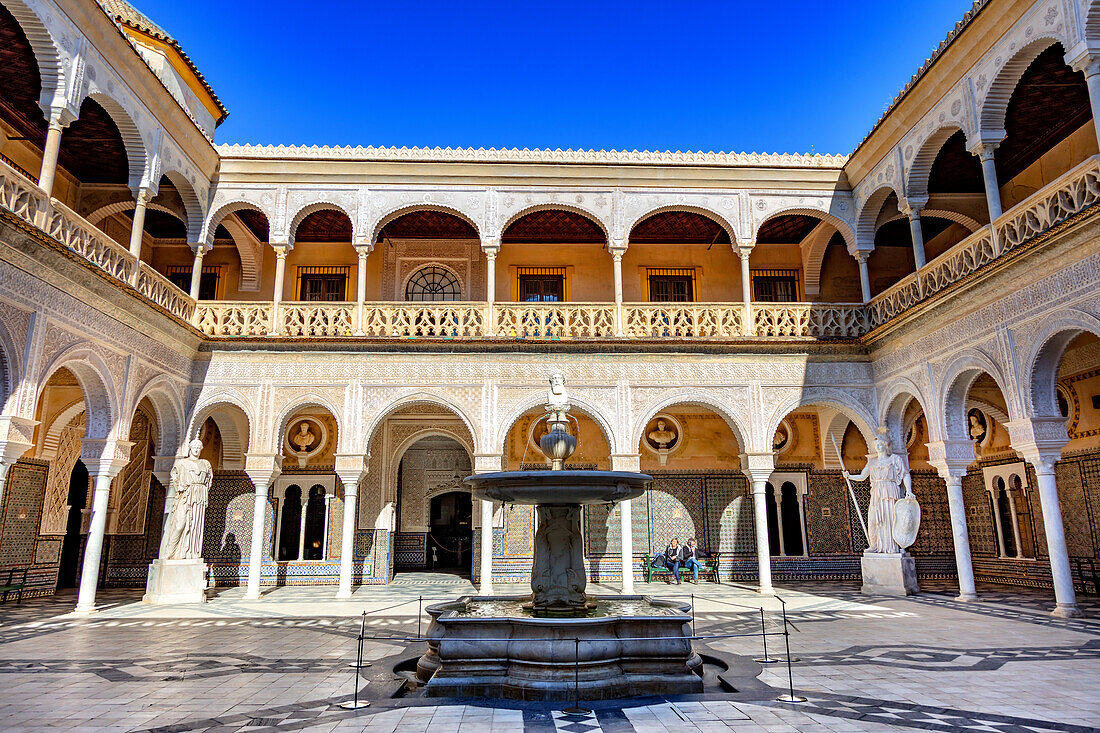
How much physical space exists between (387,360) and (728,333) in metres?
5.93

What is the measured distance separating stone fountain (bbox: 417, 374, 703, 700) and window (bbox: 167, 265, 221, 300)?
10906mm

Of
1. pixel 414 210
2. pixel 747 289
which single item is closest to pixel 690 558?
pixel 747 289

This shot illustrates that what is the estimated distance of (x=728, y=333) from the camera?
12.5 metres

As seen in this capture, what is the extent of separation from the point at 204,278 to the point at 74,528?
5.44 meters

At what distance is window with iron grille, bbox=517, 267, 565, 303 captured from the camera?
49.6ft

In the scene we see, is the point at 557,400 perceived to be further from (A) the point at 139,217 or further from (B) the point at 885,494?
(A) the point at 139,217

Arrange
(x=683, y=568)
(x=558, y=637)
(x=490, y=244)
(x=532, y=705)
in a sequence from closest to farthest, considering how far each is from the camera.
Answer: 1. (x=532, y=705)
2. (x=558, y=637)
3. (x=490, y=244)
4. (x=683, y=568)

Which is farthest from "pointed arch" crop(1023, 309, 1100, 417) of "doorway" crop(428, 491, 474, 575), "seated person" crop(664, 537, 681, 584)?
"doorway" crop(428, 491, 474, 575)

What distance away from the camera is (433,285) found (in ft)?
49.2

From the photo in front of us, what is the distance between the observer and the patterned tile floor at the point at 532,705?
4.19 m

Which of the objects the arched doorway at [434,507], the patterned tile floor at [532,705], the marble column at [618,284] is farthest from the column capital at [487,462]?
the arched doorway at [434,507]

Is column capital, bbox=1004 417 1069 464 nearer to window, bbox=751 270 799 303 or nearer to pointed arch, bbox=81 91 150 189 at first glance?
window, bbox=751 270 799 303

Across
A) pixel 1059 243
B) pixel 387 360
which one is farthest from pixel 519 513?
pixel 1059 243

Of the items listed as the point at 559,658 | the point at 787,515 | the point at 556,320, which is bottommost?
the point at 559,658
